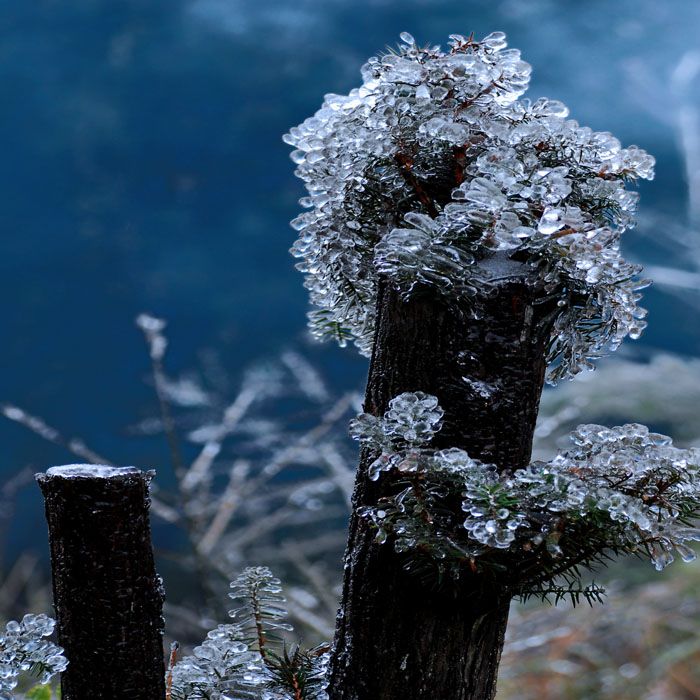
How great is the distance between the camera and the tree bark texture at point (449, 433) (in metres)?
0.56

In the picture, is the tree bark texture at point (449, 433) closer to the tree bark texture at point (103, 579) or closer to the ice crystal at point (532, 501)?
the ice crystal at point (532, 501)

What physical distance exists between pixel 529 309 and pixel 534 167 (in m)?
0.13

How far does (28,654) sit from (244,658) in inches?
8.2

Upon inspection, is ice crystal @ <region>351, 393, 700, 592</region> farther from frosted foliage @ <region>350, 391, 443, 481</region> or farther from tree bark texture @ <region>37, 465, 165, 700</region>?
tree bark texture @ <region>37, 465, 165, 700</region>

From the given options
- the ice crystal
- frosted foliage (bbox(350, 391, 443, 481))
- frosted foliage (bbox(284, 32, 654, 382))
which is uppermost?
frosted foliage (bbox(284, 32, 654, 382))

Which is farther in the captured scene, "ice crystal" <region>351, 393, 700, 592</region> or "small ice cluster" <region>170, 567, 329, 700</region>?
"small ice cluster" <region>170, 567, 329, 700</region>

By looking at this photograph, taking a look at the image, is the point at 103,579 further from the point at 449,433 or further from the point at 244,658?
the point at 449,433

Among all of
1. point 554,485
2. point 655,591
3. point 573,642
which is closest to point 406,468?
point 554,485

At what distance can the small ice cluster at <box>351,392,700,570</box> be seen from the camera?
0.49m

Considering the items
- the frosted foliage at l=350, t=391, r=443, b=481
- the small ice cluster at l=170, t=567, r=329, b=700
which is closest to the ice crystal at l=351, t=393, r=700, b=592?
the frosted foliage at l=350, t=391, r=443, b=481

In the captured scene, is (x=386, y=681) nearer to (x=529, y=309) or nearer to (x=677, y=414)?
(x=529, y=309)

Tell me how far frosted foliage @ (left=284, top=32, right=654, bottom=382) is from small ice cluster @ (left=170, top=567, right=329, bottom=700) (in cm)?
34

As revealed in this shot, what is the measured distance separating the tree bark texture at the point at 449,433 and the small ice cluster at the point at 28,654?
26cm

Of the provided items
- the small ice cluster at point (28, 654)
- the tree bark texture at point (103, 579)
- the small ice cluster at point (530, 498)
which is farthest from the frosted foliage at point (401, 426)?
the small ice cluster at point (28, 654)
